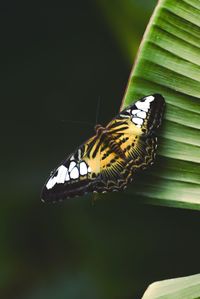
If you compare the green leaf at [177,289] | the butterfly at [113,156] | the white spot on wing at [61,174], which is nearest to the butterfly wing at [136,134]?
the butterfly at [113,156]

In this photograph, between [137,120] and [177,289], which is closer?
[177,289]

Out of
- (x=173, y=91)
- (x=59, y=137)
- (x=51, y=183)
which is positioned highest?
(x=173, y=91)

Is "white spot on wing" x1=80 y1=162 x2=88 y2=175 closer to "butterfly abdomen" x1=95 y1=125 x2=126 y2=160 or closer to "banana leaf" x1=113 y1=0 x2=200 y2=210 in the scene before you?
"butterfly abdomen" x1=95 y1=125 x2=126 y2=160

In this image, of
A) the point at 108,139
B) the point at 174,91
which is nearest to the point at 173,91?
the point at 174,91

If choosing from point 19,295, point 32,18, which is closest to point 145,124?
point 32,18

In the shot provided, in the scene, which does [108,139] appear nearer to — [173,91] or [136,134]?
[136,134]

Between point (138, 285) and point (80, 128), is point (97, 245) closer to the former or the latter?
point (138, 285)

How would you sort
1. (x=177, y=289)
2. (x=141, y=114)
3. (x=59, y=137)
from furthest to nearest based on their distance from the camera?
(x=59, y=137) < (x=141, y=114) < (x=177, y=289)

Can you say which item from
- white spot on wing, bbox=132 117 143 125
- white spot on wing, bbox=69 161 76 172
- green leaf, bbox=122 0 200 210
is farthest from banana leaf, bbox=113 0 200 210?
white spot on wing, bbox=69 161 76 172
